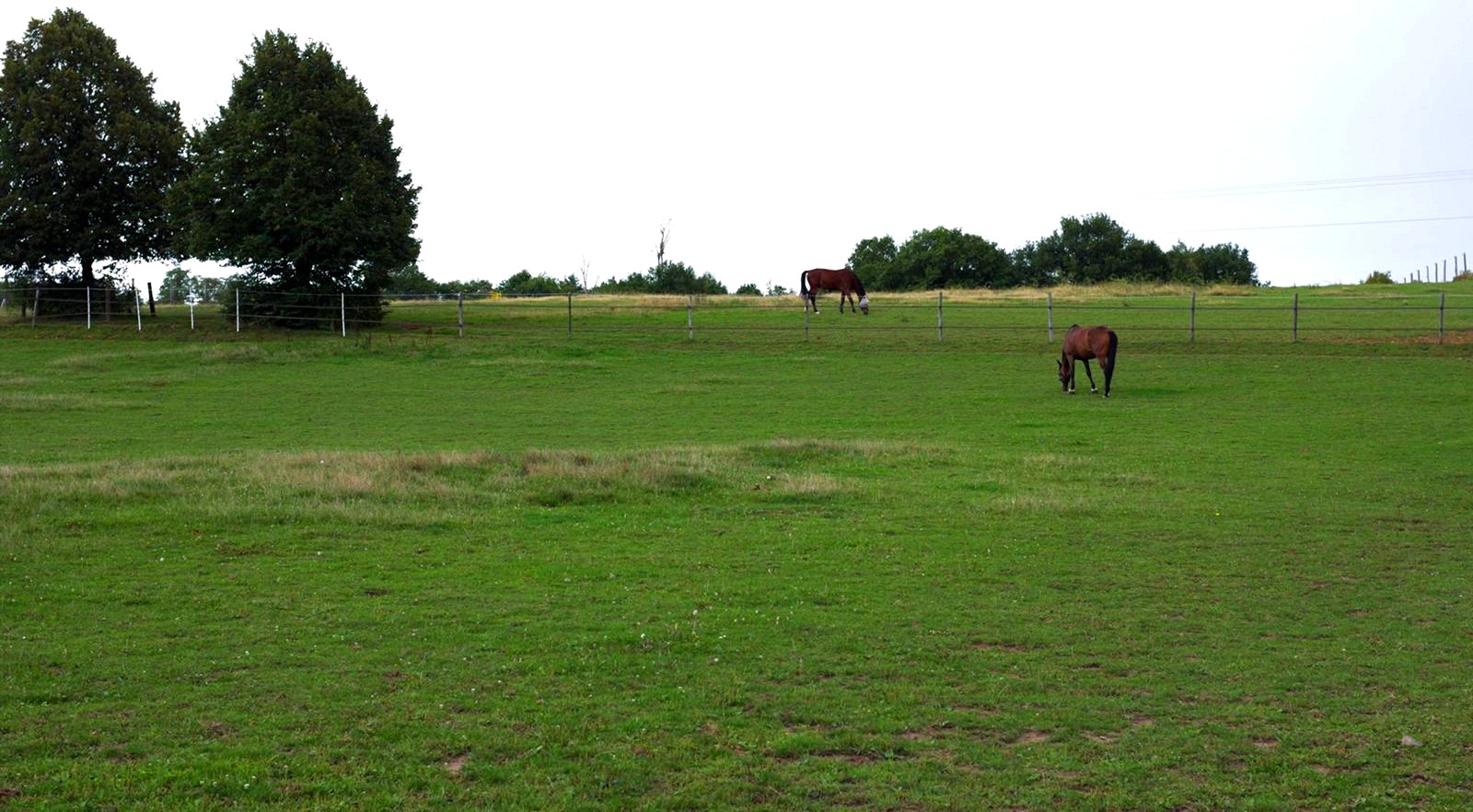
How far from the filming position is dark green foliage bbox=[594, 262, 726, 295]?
7488 centimetres

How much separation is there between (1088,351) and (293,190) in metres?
24.9

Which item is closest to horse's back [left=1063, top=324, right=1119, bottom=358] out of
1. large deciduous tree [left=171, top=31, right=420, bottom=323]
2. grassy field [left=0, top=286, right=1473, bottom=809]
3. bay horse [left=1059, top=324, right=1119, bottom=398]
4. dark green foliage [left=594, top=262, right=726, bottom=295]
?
bay horse [left=1059, top=324, right=1119, bottom=398]

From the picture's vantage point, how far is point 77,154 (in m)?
41.7

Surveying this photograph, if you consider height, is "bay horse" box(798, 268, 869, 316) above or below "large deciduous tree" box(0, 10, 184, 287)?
below

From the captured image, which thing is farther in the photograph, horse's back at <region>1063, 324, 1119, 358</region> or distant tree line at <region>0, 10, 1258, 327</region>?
distant tree line at <region>0, 10, 1258, 327</region>

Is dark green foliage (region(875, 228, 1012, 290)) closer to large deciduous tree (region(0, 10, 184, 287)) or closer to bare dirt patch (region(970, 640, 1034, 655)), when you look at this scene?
large deciduous tree (region(0, 10, 184, 287))

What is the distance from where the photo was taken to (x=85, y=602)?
911cm

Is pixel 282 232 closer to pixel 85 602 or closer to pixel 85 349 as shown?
pixel 85 349

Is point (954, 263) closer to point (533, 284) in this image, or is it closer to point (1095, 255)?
point (1095, 255)

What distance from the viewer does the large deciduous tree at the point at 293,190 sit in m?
38.5

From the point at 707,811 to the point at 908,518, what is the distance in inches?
304

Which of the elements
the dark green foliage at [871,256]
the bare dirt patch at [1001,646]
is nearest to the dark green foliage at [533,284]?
the dark green foliage at [871,256]

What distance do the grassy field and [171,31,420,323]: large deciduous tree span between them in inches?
689

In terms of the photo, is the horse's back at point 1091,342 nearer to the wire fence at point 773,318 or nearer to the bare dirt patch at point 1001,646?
the wire fence at point 773,318
